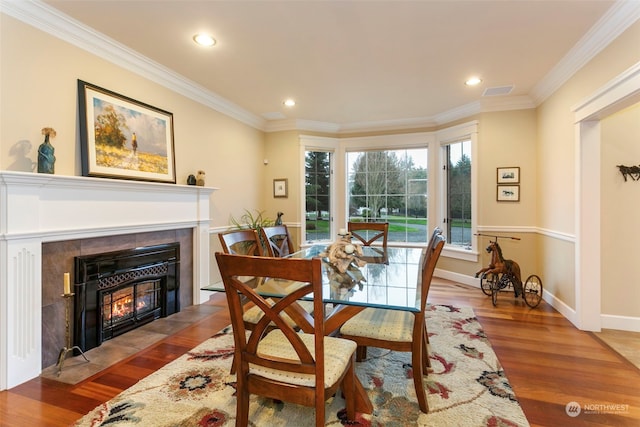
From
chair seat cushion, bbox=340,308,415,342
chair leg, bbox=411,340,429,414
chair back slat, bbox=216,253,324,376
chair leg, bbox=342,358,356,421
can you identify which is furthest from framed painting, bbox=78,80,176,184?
chair leg, bbox=411,340,429,414

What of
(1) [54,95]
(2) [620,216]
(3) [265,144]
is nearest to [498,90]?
(2) [620,216]

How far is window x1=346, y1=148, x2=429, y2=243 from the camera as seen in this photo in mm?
4973

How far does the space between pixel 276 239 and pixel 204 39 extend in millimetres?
2046

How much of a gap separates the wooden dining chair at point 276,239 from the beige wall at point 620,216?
122 inches

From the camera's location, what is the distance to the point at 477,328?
2822mm

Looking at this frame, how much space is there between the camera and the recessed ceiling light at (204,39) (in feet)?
8.14

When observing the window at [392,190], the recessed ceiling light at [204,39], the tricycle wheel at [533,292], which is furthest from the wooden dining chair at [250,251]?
the window at [392,190]

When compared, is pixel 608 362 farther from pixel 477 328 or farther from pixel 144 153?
pixel 144 153

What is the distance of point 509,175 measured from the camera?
3.98m

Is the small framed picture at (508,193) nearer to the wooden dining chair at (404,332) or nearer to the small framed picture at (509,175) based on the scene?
the small framed picture at (509,175)

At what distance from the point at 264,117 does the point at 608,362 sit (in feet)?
15.9

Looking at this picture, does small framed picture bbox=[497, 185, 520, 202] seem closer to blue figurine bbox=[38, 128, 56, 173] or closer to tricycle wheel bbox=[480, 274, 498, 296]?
tricycle wheel bbox=[480, 274, 498, 296]

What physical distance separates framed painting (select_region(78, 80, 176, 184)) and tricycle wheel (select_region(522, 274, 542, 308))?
4302mm

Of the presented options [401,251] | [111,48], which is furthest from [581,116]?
[111,48]
